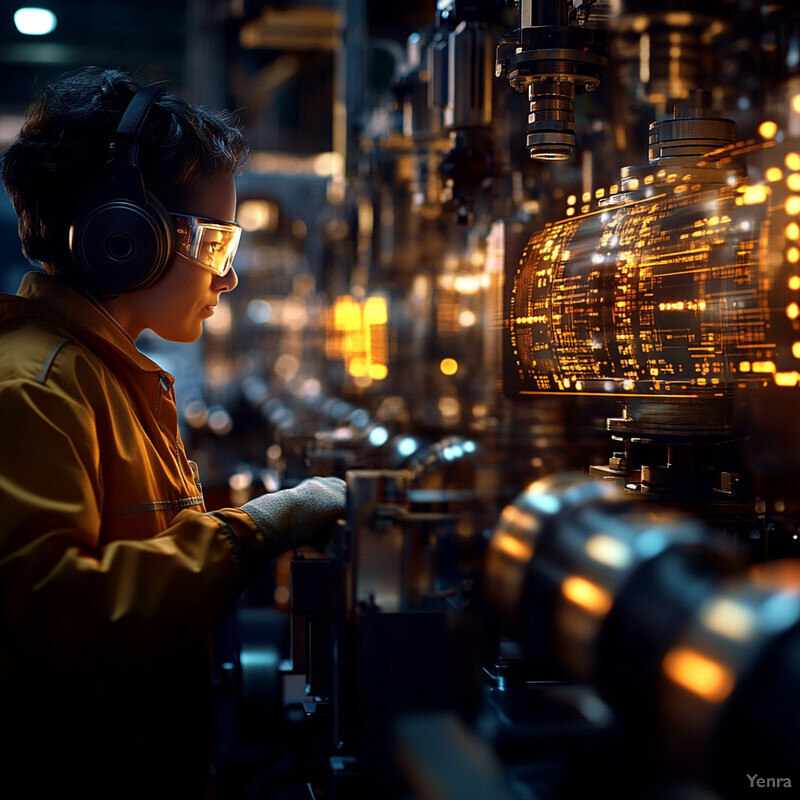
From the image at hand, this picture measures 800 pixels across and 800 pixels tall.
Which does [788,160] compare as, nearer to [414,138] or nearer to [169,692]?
[169,692]

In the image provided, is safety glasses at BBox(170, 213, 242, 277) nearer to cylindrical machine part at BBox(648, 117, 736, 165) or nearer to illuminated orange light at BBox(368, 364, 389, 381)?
cylindrical machine part at BBox(648, 117, 736, 165)

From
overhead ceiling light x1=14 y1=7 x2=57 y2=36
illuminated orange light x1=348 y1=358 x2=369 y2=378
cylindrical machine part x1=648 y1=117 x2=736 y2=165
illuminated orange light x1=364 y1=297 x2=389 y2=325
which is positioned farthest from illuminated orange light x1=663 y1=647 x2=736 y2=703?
overhead ceiling light x1=14 y1=7 x2=57 y2=36

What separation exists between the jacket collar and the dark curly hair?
0.06 metres

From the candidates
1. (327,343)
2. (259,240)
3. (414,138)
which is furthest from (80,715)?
(259,240)

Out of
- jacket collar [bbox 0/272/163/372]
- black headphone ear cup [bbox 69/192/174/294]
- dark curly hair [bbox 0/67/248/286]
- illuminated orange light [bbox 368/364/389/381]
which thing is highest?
dark curly hair [bbox 0/67/248/286]

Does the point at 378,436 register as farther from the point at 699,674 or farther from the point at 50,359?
the point at 699,674

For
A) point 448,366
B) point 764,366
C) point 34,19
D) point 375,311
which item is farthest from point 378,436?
point 34,19

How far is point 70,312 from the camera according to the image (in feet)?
4.17

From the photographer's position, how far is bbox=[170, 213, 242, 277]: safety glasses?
1.38 metres

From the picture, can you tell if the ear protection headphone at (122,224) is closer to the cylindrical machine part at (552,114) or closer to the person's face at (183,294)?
the person's face at (183,294)

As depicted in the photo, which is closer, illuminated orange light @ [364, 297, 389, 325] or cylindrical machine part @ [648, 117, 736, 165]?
cylindrical machine part @ [648, 117, 736, 165]

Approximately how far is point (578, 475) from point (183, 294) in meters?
0.68

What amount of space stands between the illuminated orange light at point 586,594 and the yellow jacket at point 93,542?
467 millimetres

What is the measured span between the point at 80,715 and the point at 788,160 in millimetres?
1056
